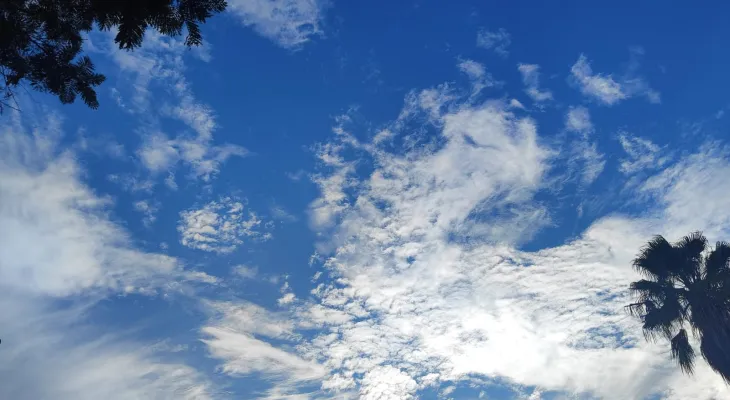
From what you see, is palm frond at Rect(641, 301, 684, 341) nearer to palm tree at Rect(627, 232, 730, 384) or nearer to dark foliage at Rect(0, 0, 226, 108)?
palm tree at Rect(627, 232, 730, 384)

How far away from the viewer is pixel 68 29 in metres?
14.1

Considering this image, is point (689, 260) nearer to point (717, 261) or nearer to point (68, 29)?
point (717, 261)

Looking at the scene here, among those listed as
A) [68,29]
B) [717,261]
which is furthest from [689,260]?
[68,29]

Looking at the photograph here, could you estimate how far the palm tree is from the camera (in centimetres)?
2067

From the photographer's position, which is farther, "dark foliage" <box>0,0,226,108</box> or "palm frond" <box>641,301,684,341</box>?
"palm frond" <box>641,301,684,341</box>

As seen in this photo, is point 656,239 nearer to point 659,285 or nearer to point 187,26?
point 659,285

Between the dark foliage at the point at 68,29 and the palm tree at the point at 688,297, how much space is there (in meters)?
27.3

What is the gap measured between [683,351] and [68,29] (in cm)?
3334

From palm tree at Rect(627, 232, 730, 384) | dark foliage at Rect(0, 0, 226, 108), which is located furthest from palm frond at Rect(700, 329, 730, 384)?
dark foliage at Rect(0, 0, 226, 108)

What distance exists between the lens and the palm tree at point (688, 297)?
2067 cm

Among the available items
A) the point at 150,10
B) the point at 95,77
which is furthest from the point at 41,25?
the point at 150,10

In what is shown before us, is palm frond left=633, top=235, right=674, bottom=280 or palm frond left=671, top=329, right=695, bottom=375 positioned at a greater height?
palm frond left=633, top=235, right=674, bottom=280

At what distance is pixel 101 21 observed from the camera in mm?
13172

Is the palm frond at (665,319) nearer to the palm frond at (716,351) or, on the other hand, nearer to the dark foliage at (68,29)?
the palm frond at (716,351)
